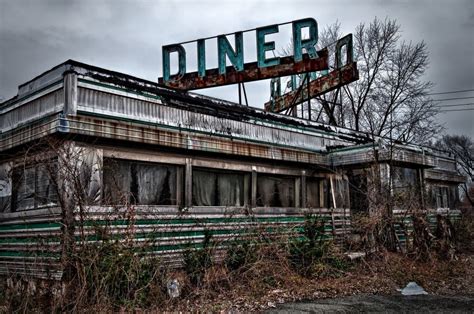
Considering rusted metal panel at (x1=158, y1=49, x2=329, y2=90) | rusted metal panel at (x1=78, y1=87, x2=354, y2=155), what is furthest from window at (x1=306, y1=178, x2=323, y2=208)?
rusted metal panel at (x1=158, y1=49, x2=329, y2=90)

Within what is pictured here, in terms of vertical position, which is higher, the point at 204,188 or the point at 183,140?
the point at 183,140

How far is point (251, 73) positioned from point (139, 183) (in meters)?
6.37

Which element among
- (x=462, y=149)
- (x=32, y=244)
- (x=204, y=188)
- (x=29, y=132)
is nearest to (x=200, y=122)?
(x=204, y=188)

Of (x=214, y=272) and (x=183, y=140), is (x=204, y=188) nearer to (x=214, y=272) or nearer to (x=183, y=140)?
(x=183, y=140)

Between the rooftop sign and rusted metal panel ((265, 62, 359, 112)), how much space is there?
64.9 inches

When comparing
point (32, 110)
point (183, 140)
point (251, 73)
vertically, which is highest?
point (251, 73)

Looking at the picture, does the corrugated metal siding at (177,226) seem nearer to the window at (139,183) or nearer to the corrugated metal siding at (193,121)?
the window at (139,183)

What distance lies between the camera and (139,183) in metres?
7.94

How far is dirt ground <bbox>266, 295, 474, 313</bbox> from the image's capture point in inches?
250

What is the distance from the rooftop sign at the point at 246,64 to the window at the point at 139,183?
5589 millimetres

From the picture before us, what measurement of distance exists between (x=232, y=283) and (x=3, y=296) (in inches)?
137

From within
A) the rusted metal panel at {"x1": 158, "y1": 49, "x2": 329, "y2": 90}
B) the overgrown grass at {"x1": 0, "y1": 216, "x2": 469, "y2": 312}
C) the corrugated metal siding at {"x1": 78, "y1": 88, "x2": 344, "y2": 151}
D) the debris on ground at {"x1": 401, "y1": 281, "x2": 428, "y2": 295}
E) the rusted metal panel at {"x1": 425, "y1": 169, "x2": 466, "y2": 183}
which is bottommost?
the debris on ground at {"x1": 401, "y1": 281, "x2": 428, "y2": 295}

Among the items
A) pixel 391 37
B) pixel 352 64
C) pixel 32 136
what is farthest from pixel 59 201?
pixel 391 37

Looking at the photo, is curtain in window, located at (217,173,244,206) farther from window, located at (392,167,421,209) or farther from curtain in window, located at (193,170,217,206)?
window, located at (392,167,421,209)
